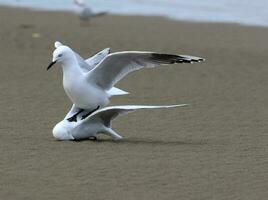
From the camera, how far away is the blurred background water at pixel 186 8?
57.6 ft

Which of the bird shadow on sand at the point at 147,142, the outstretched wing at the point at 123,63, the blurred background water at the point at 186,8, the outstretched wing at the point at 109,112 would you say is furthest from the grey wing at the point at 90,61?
the blurred background water at the point at 186,8

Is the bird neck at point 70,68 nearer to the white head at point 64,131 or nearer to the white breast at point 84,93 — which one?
the white breast at point 84,93

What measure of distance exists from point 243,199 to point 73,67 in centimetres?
214

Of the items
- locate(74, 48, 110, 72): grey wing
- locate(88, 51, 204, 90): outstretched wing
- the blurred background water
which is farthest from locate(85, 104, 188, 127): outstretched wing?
the blurred background water

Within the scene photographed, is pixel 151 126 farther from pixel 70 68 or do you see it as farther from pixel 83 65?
pixel 70 68

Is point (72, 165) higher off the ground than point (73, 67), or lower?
lower

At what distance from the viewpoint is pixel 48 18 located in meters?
17.3

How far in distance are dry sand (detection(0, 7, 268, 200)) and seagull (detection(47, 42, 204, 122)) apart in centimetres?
32

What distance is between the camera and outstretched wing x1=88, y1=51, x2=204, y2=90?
24.8 ft

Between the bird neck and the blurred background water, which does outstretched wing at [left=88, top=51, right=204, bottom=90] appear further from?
the blurred background water

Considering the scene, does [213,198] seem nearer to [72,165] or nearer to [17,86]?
[72,165]

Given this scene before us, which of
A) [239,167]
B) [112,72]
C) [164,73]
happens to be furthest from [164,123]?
[164,73]

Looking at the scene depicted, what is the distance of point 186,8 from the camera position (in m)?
18.9

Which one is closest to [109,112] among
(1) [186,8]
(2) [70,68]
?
(2) [70,68]
